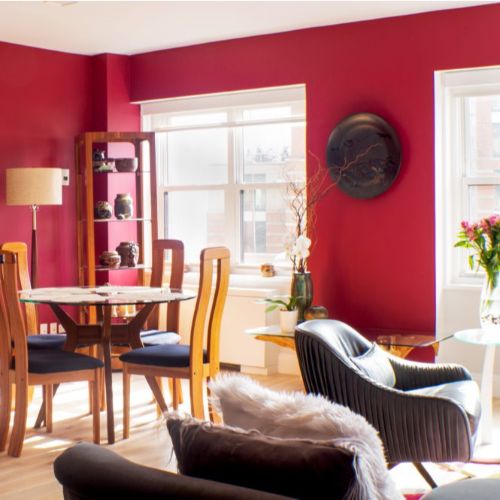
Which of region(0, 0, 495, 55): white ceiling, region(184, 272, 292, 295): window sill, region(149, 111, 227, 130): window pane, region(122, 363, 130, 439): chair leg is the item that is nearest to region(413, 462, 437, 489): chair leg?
region(122, 363, 130, 439): chair leg

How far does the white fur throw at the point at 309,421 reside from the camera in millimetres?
1794

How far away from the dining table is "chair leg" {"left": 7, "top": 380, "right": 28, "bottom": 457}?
0.47 m

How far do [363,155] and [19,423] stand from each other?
2.99 m

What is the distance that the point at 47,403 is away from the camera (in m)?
5.25

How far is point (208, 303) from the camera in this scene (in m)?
5.05

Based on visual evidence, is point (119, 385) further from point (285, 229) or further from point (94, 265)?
point (285, 229)

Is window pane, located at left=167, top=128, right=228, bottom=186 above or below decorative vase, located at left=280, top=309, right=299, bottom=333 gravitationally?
above

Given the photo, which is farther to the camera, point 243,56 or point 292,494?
point 243,56

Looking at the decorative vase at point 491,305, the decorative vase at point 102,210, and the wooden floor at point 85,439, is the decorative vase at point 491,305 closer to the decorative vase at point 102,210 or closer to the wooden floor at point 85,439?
the wooden floor at point 85,439

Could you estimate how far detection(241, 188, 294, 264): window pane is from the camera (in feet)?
23.2

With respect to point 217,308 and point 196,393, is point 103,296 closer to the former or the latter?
point 217,308

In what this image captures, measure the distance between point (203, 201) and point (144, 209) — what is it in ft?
1.78

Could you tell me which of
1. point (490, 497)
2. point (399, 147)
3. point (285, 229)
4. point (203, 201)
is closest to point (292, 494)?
point (490, 497)

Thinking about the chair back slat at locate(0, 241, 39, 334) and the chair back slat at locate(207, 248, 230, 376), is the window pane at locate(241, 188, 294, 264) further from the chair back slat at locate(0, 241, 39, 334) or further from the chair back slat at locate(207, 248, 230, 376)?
the chair back slat at locate(0, 241, 39, 334)
